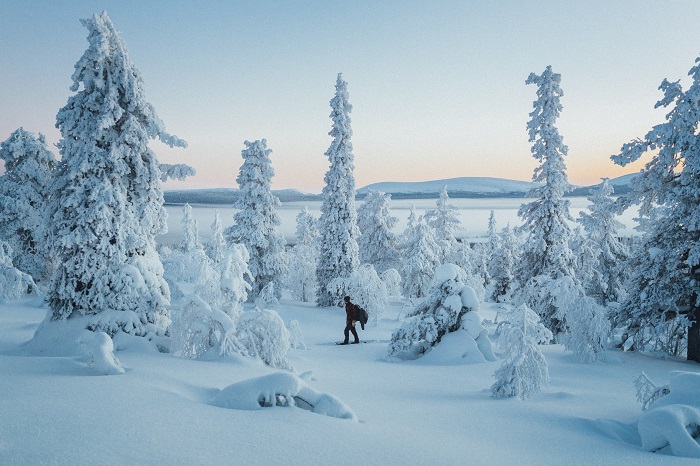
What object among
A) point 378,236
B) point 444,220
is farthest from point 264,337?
point 444,220

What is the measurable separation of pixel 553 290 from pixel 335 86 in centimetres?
2231

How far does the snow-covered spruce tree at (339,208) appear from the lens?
29.5 metres

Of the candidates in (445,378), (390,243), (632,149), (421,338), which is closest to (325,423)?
(445,378)

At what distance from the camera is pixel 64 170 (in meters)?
11.1

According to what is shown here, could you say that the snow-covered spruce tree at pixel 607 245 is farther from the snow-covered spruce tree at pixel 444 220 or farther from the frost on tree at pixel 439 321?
the frost on tree at pixel 439 321

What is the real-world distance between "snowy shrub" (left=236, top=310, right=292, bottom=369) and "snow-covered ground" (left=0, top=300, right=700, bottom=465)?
0.40 meters

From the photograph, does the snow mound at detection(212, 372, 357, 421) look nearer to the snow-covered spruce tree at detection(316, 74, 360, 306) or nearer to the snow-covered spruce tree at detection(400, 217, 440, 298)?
the snow-covered spruce tree at detection(316, 74, 360, 306)

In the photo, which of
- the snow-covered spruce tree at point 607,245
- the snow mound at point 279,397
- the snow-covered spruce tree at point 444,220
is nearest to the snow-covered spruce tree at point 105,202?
the snow mound at point 279,397

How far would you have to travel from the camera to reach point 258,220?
29859mm

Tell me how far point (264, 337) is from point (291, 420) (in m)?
4.40

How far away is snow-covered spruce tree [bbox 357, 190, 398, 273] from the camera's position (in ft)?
125

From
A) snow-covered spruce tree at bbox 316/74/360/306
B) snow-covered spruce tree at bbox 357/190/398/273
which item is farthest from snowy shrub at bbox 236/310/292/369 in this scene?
snow-covered spruce tree at bbox 357/190/398/273

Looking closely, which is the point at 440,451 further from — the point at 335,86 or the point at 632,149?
the point at 335,86

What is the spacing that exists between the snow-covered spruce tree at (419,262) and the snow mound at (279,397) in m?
31.5
